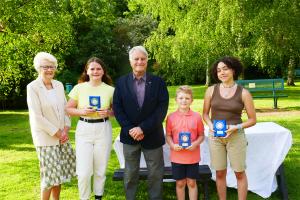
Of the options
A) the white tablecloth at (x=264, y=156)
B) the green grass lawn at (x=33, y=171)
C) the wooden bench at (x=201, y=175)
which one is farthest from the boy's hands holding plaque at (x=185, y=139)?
the green grass lawn at (x=33, y=171)

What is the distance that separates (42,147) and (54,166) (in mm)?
246

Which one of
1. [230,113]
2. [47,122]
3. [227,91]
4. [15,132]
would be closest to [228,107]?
[230,113]

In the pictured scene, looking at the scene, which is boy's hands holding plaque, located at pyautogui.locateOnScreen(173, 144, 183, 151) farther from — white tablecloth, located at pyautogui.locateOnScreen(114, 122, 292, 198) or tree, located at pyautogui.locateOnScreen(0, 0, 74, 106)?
tree, located at pyautogui.locateOnScreen(0, 0, 74, 106)

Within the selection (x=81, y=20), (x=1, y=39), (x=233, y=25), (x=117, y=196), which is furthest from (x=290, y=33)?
(x=81, y=20)

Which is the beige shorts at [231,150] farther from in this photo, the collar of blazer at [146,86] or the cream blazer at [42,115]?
the cream blazer at [42,115]

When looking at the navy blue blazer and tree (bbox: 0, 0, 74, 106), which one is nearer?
the navy blue blazer

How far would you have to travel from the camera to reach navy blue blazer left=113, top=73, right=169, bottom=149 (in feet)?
14.4

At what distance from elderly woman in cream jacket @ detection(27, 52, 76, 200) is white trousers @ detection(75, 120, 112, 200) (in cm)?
18

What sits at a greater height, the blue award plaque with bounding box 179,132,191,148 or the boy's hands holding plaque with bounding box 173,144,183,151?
the blue award plaque with bounding box 179,132,191,148

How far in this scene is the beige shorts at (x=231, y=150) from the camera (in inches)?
174

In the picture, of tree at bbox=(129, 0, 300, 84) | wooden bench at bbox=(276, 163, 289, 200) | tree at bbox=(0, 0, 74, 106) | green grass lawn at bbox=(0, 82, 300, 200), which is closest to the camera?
wooden bench at bbox=(276, 163, 289, 200)

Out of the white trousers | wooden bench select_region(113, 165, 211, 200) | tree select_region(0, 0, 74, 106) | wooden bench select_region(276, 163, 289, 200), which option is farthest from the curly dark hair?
tree select_region(0, 0, 74, 106)

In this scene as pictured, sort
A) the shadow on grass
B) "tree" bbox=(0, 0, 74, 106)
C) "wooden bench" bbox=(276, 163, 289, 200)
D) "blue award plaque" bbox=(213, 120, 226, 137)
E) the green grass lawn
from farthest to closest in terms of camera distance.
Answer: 1. "tree" bbox=(0, 0, 74, 106)
2. the shadow on grass
3. the green grass lawn
4. "wooden bench" bbox=(276, 163, 289, 200)
5. "blue award plaque" bbox=(213, 120, 226, 137)

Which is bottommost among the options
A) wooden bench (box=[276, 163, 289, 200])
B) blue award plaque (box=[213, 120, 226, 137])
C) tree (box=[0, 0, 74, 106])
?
wooden bench (box=[276, 163, 289, 200])
